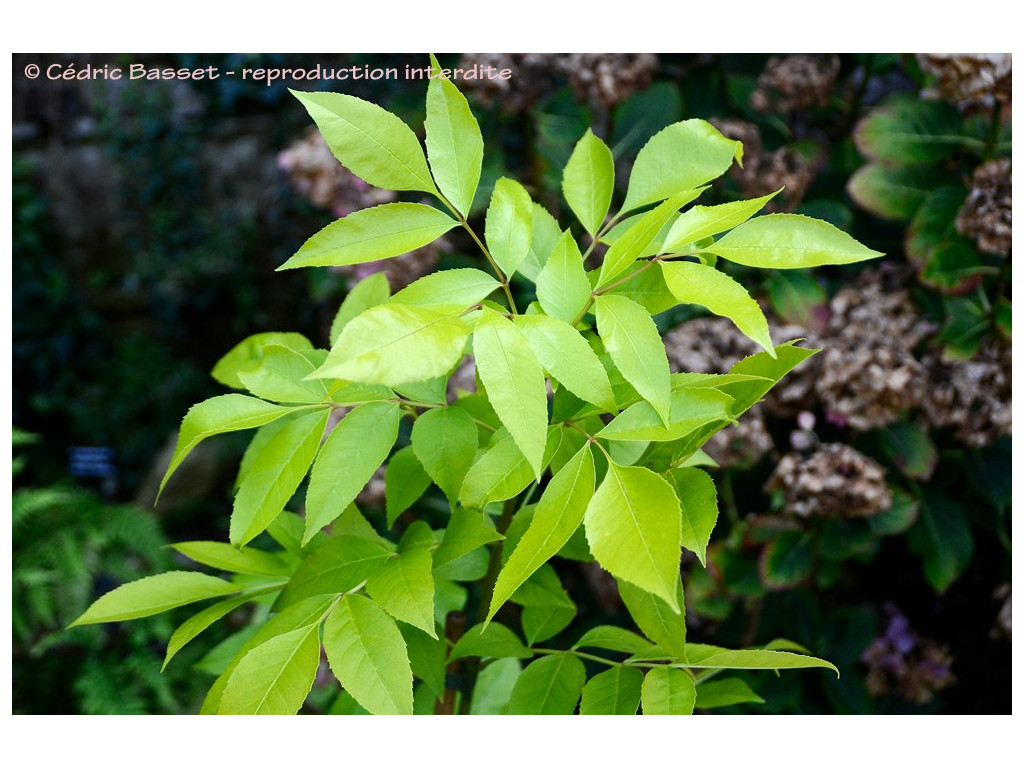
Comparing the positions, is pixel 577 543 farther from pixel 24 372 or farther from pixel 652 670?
pixel 24 372

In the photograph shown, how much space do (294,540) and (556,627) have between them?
18 cm

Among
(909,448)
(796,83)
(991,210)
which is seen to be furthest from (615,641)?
(796,83)

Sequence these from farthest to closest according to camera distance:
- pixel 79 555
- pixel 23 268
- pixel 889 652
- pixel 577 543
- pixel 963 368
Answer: pixel 23 268 → pixel 79 555 → pixel 889 652 → pixel 963 368 → pixel 577 543

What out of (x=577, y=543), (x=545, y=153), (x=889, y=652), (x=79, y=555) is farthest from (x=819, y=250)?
(x=79, y=555)

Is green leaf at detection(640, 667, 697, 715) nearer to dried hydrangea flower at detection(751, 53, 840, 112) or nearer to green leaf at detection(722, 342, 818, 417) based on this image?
green leaf at detection(722, 342, 818, 417)

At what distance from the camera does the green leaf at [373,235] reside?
37cm

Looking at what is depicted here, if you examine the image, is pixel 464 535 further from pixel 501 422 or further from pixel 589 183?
pixel 589 183

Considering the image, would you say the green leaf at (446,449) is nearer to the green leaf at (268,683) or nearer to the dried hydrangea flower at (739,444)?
the green leaf at (268,683)

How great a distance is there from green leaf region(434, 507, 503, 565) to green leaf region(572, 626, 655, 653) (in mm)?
103

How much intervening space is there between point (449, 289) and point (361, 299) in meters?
0.15

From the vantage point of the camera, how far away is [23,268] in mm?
2643

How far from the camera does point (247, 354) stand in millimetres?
536

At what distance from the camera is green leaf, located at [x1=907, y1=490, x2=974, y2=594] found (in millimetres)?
1026

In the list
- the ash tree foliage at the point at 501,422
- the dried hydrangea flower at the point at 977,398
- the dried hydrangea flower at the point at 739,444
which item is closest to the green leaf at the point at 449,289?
the ash tree foliage at the point at 501,422
